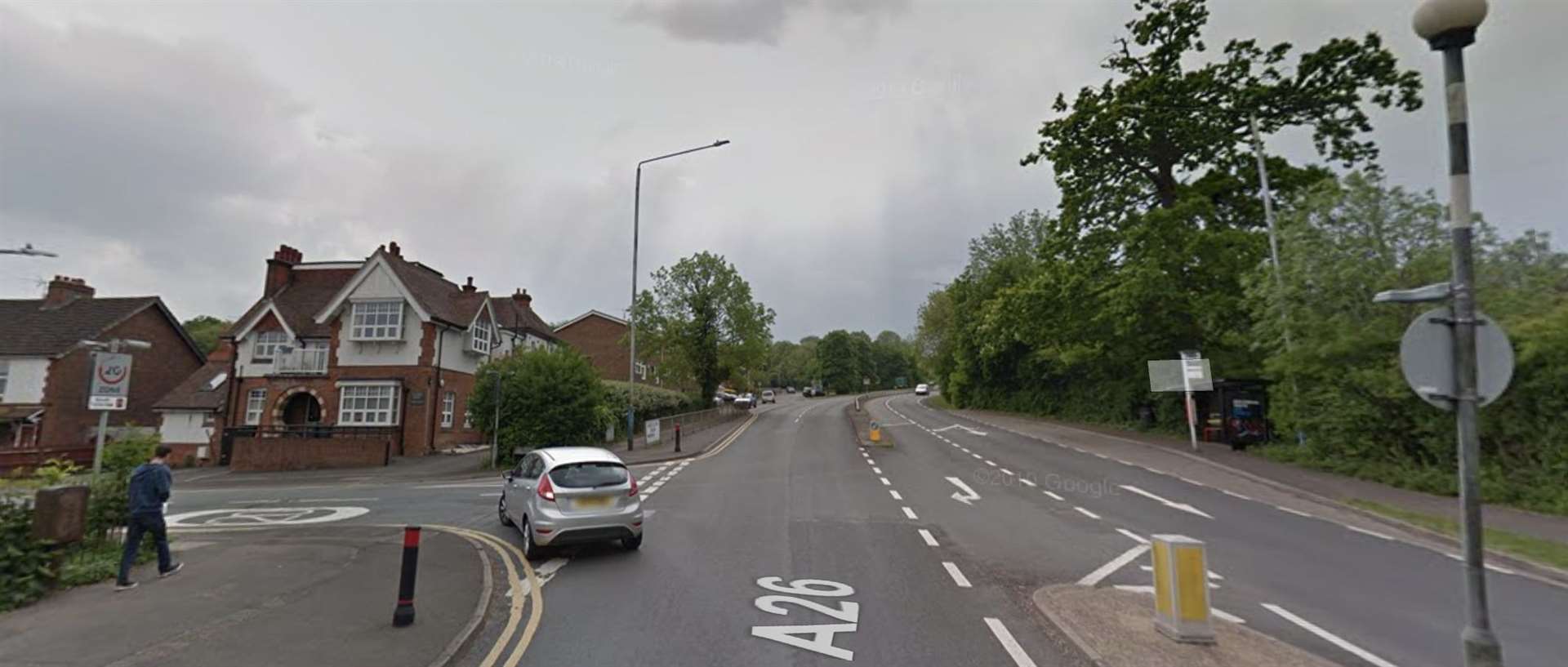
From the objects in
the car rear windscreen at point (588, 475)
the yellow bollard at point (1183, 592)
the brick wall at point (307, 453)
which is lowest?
the brick wall at point (307, 453)

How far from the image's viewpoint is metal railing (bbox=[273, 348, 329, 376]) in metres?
30.9

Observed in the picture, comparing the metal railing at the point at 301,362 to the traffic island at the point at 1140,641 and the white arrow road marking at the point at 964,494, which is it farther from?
the traffic island at the point at 1140,641

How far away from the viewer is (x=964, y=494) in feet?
48.8

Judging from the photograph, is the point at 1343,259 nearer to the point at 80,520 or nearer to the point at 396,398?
the point at 80,520

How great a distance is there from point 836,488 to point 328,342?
90.0 ft

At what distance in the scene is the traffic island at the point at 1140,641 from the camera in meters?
5.28

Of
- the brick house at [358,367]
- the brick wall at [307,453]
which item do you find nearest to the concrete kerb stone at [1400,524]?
the brick house at [358,367]

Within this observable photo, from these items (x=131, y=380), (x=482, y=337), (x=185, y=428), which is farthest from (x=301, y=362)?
(x=131, y=380)

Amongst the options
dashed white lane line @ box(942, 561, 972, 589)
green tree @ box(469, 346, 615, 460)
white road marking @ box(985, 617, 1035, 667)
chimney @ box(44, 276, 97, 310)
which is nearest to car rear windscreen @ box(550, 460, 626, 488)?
dashed white lane line @ box(942, 561, 972, 589)

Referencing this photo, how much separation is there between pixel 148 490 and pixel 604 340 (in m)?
50.8

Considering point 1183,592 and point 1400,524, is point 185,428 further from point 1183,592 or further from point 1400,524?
point 1400,524

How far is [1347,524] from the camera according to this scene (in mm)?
11859

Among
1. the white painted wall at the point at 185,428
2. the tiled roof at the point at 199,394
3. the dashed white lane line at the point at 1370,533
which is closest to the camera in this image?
the dashed white lane line at the point at 1370,533

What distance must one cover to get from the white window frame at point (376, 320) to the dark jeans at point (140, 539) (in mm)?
23384
